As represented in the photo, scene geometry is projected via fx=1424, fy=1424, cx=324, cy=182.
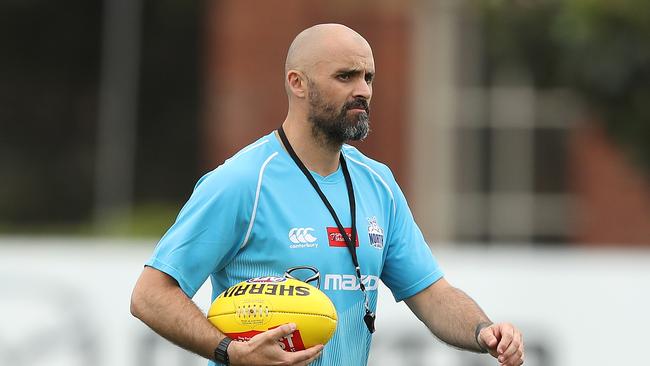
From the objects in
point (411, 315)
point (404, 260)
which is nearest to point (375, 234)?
point (404, 260)

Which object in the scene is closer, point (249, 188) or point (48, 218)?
point (249, 188)

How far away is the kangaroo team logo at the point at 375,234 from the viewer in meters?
5.07

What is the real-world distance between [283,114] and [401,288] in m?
15.6

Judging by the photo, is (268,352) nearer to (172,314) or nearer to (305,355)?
(305,355)

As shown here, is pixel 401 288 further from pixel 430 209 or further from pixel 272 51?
pixel 272 51

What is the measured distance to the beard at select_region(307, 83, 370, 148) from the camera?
16.2 ft

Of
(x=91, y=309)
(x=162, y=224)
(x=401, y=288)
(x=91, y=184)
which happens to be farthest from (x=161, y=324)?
(x=91, y=184)

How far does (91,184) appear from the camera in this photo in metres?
29.8

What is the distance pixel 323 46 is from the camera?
4.98 metres

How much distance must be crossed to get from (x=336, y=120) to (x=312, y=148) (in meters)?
0.16

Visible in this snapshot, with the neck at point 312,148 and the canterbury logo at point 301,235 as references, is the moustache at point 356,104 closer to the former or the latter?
the neck at point 312,148

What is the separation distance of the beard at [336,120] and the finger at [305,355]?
2.49 feet

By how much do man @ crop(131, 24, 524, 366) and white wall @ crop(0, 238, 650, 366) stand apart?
4.40m

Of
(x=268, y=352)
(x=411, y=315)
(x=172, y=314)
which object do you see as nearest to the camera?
(x=268, y=352)
